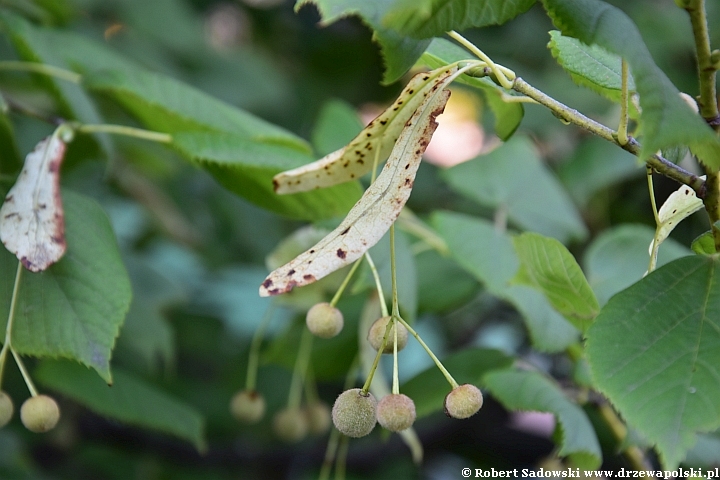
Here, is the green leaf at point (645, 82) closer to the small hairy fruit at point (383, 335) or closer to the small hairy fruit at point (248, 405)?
the small hairy fruit at point (383, 335)

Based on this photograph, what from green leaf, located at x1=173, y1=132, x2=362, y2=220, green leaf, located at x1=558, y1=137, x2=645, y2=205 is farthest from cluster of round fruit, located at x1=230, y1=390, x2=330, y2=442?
green leaf, located at x1=558, y1=137, x2=645, y2=205

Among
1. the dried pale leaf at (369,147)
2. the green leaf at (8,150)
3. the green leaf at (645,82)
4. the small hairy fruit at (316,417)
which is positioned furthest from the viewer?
the small hairy fruit at (316,417)

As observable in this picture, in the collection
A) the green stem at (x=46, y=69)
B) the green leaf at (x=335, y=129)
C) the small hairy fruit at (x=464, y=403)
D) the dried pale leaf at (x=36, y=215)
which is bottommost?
the small hairy fruit at (x=464, y=403)

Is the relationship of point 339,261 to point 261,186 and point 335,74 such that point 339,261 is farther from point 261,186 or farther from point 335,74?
point 335,74

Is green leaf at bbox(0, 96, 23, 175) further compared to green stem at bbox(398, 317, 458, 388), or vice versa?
green leaf at bbox(0, 96, 23, 175)

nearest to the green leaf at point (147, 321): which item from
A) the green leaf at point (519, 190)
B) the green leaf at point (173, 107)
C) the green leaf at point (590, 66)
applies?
the green leaf at point (173, 107)

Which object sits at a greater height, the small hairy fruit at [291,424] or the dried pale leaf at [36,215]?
the dried pale leaf at [36,215]

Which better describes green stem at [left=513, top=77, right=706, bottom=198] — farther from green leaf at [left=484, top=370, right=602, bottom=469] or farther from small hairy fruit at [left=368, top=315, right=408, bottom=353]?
green leaf at [left=484, top=370, right=602, bottom=469]
